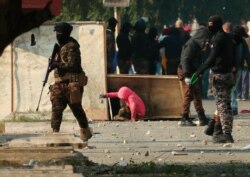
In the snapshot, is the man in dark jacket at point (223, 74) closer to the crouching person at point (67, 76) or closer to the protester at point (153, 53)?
the crouching person at point (67, 76)

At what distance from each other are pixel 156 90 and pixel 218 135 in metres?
6.03


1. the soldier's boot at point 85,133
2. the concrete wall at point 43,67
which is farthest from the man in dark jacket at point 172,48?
the soldier's boot at point 85,133

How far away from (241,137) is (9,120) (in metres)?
5.10

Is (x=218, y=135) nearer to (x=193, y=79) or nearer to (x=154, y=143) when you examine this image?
(x=154, y=143)

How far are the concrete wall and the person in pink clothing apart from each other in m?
0.49

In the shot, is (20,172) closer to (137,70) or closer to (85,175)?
(85,175)

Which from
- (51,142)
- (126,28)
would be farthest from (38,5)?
(126,28)

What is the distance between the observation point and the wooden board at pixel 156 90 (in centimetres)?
2342

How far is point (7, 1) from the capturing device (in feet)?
37.6

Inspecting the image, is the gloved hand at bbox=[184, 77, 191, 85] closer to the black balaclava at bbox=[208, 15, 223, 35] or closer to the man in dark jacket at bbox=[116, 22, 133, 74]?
the black balaclava at bbox=[208, 15, 223, 35]

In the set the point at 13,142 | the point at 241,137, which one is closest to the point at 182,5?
the point at 241,137

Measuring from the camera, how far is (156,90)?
23.7 meters

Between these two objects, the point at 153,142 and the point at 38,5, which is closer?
the point at 38,5

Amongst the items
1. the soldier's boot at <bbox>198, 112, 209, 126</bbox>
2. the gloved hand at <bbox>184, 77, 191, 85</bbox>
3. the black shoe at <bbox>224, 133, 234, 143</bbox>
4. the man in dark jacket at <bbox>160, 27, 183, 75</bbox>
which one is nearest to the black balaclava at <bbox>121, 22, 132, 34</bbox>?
the man in dark jacket at <bbox>160, 27, 183, 75</bbox>
